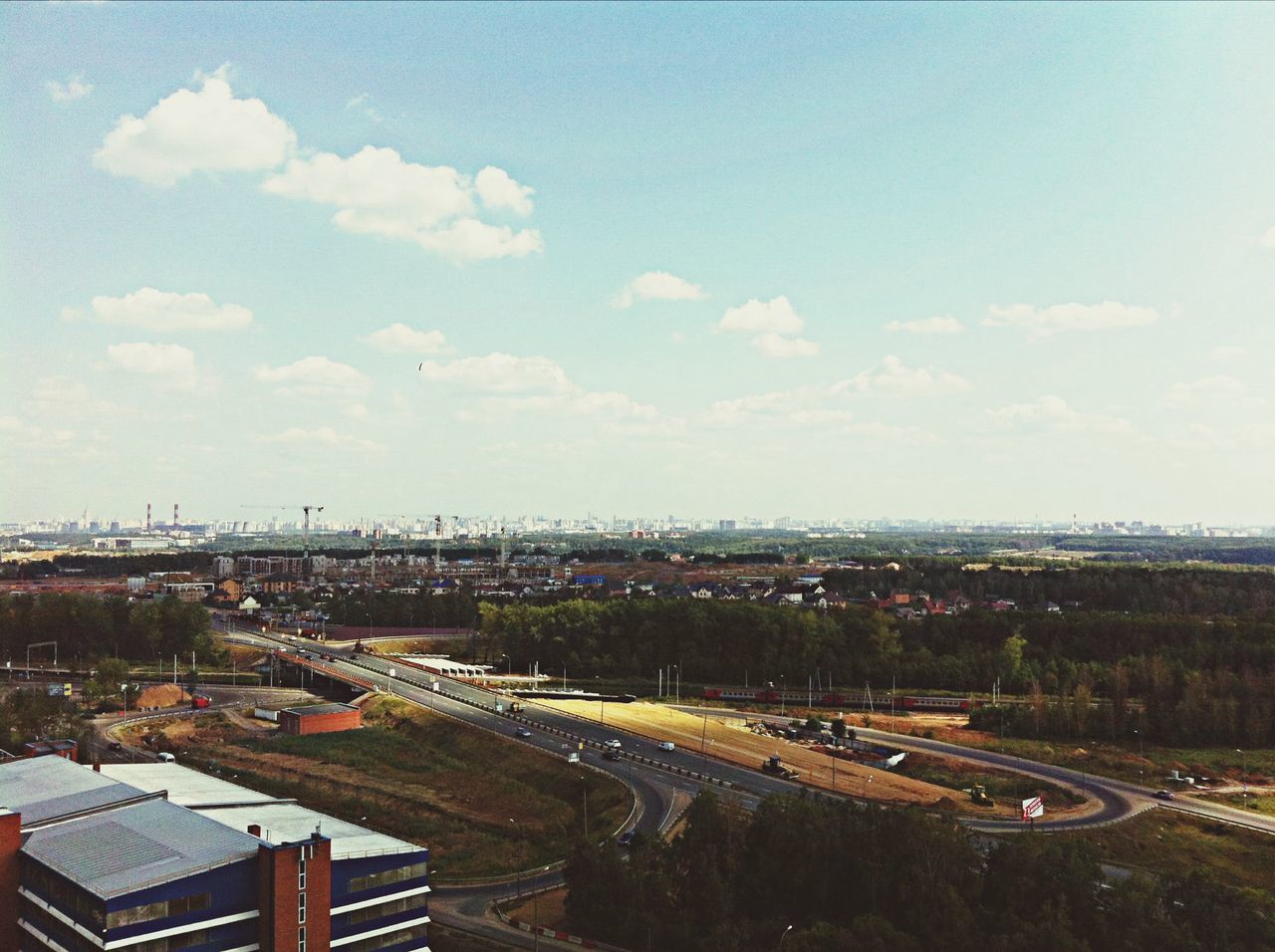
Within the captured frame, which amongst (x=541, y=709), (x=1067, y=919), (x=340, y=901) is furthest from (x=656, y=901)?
(x=541, y=709)

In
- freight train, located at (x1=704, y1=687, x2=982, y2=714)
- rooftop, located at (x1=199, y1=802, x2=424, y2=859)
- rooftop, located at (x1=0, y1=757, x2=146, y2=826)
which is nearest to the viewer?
rooftop, located at (x1=199, y1=802, x2=424, y2=859)

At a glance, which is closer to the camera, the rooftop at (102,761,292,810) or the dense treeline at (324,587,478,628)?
the rooftop at (102,761,292,810)

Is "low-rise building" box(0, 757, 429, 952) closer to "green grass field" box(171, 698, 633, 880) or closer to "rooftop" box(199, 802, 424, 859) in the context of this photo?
"rooftop" box(199, 802, 424, 859)

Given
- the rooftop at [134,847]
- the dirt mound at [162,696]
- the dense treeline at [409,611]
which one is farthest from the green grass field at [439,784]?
the dense treeline at [409,611]

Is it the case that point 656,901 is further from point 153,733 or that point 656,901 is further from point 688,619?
point 688,619

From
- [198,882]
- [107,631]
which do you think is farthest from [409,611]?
[198,882]

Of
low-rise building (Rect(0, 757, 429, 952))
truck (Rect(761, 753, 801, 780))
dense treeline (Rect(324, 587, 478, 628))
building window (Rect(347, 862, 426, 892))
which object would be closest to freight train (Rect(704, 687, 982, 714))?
truck (Rect(761, 753, 801, 780))
